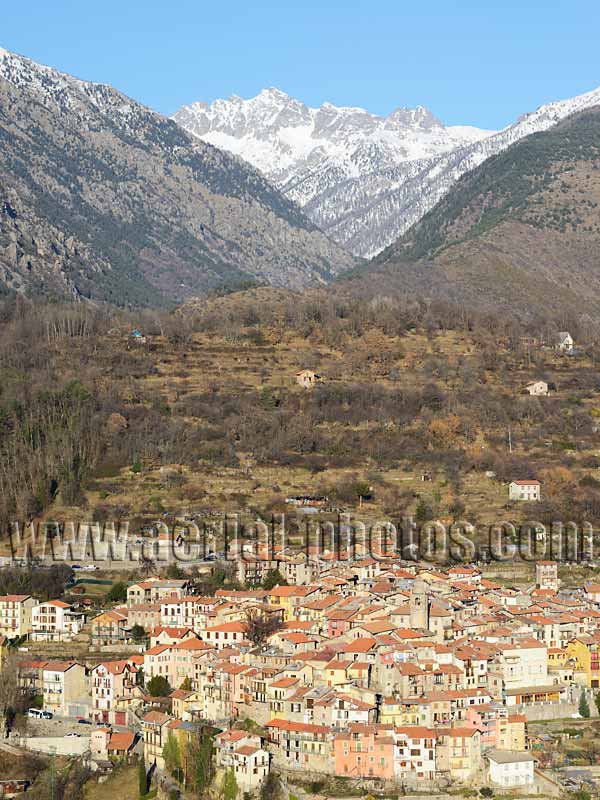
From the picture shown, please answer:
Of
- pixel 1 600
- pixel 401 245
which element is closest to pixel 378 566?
pixel 1 600

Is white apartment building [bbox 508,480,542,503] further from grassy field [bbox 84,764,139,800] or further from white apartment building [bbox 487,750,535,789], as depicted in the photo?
grassy field [bbox 84,764,139,800]

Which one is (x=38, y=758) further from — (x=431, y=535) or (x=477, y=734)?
(x=431, y=535)

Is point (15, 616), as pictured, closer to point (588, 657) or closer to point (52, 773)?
point (52, 773)

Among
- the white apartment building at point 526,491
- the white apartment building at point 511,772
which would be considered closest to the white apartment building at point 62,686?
the white apartment building at point 511,772

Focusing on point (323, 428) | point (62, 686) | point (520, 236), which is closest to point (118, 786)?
point (62, 686)

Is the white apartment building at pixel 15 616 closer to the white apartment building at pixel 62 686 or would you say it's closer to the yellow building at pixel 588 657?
the white apartment building at pixel 62 686

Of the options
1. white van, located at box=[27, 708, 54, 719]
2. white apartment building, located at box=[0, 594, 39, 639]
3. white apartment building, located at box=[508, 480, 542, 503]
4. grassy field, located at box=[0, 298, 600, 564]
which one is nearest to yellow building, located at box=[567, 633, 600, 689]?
white van, located at box=[27, 708, 54, 719]
